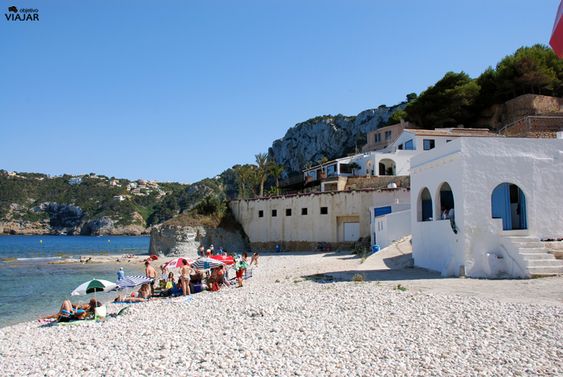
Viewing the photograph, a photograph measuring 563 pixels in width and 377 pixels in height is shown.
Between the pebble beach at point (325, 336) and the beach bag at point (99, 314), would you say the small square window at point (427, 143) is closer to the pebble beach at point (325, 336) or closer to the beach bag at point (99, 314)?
the pebble beach at point (325, 336)

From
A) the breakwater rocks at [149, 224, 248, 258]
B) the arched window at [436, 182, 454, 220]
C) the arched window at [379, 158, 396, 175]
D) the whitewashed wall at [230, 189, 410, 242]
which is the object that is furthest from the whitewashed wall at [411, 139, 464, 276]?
the arched window at [379, 158, 396, 175]

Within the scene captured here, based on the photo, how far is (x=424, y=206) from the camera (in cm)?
1992

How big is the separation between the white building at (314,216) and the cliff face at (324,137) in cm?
4942

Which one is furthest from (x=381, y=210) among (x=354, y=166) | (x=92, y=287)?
(x=354, y=166)

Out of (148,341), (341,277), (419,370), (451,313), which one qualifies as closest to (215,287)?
(341,277)

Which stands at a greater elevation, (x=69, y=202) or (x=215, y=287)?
(x=69, y=202)

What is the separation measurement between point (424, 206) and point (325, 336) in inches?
489

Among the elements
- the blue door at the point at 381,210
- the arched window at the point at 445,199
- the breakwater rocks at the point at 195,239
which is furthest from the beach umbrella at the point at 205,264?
the breakwater rocks at the point at 195,239

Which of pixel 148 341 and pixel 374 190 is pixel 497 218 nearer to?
pixel 148 341

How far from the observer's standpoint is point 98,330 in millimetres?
11578

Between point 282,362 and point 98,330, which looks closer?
point 282,362

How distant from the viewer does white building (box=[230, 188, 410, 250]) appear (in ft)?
116

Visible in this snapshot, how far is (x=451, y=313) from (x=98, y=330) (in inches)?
330

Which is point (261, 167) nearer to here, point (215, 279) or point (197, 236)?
point (197, 236)
